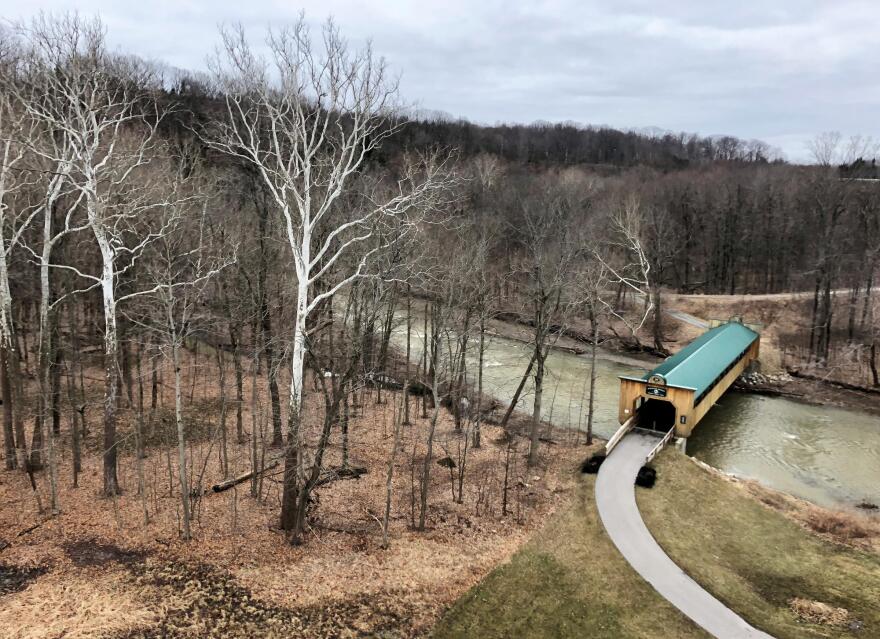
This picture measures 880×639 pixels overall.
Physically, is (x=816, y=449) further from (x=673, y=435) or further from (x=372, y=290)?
(x=372, y=290)

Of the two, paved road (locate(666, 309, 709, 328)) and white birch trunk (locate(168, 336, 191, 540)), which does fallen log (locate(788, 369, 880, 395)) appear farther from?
white birch trunk (locate(168, 336, 191, 540))

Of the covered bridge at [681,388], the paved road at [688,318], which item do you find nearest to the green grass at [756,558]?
the covered bridge at [681,388]

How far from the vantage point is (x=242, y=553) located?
14914 mm

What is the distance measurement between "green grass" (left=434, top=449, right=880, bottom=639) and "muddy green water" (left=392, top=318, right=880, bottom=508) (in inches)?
205

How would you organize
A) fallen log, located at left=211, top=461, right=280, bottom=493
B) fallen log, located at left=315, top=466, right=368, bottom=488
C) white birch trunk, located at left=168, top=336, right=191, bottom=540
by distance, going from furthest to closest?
fallen log, located at left=315, top=466, right=368, bottom=488, fallen log, located at left=211, top=461, right=280, bottom=493, white birch trunk, located at left=168, top=336, right=191, bottom=540

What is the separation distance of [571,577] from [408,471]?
820cm

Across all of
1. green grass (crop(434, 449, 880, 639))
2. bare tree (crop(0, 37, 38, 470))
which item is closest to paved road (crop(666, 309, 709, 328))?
green grass (crop(434, 449, 880, 639))

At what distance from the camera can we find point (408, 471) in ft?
71.9

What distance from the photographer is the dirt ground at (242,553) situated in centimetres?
1230

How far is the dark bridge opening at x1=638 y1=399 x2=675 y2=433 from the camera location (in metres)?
27.1

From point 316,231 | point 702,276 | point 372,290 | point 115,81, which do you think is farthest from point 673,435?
point 702,276

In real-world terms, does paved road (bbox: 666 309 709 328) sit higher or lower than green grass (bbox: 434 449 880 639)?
higher

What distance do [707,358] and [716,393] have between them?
198cm

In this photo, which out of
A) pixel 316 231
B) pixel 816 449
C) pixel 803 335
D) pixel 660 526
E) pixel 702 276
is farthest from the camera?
pixel 702 276
